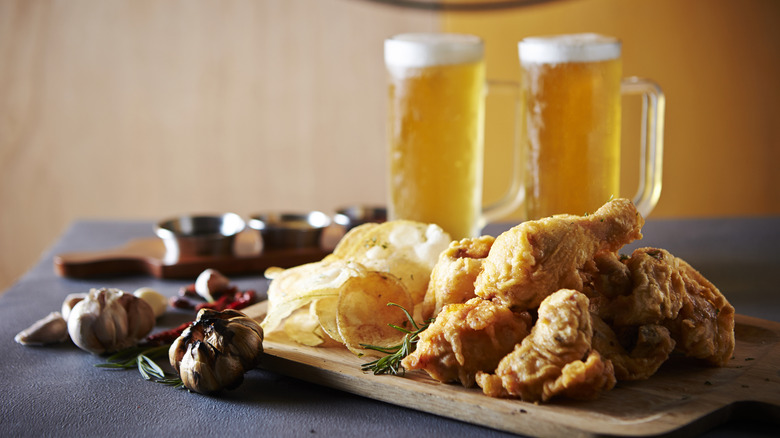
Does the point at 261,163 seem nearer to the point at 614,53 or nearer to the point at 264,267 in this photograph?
the point at 264,267

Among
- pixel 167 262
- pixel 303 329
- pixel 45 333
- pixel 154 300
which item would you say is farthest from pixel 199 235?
pixel 303 329

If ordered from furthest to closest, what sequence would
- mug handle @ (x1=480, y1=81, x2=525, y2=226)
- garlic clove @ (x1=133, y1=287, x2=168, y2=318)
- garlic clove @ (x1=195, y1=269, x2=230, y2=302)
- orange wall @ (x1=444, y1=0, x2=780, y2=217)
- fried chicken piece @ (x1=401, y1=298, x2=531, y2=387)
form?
orange wall @ (x1=444, y1=0, x2=780, y2=217)
mug handle @ (x1=480, y1=81, x2=525, y2=226)
garlic clove @ (x1=195, y1=269, x2=230, y2=302)
garlic clove @ (x1=133, y1=287, x2=168, y2=318)
fried chicken piece @ (x1=401, y1=298, x2=531, y2=387)

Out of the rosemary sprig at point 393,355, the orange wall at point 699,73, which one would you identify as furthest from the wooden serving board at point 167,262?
the orange wall at point 699,73

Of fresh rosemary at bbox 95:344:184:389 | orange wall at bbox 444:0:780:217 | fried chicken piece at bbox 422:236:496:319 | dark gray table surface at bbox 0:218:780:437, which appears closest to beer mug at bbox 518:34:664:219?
dark gray table surface at bbox 0:218:780:437

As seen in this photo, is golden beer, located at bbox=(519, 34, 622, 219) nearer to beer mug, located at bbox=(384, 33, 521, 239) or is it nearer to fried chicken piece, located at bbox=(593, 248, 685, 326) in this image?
beer mug, located at bbox=(384, 33, 521, 239)

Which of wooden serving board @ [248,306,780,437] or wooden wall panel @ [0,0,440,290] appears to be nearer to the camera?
wooden serving board @ [248,306,780,437]

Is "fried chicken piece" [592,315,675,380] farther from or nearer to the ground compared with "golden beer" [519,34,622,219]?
nearer to the ground

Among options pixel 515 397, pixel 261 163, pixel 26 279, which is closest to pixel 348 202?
pixel 261 163

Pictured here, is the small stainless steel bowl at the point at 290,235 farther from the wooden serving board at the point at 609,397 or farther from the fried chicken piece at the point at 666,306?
the fried chicken piece at the point at 666,306

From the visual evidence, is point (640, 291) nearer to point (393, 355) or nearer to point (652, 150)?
point (393, 355)
